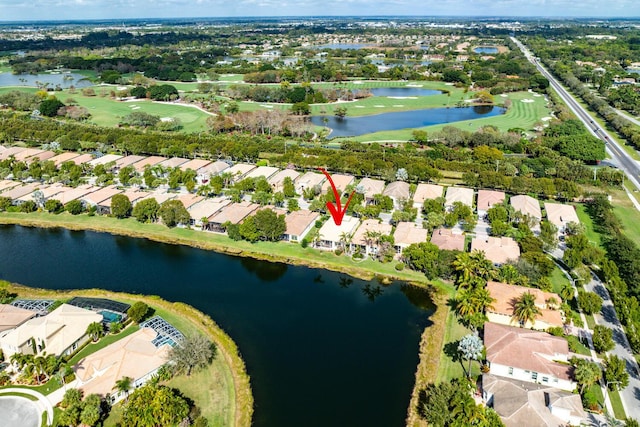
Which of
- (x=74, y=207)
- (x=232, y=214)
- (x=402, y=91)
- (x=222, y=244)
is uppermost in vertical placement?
(x=402, y=91)

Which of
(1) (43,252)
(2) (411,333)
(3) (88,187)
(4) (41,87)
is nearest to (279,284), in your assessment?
(2) (411,333)

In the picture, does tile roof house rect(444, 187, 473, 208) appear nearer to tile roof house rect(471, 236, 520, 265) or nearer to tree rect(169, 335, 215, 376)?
tile roof house rect(471, 236, 520, 265)

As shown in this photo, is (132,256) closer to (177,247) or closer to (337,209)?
(177,247)

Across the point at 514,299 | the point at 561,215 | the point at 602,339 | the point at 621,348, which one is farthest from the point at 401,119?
the point at 602,339

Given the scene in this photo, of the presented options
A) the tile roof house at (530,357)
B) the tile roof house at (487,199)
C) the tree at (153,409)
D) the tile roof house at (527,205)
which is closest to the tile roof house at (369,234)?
the tile roof house at (487,199)

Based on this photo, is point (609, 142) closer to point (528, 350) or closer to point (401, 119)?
point (401, 119)

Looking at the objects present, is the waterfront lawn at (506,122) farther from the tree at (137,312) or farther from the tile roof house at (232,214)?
the tree at (137,312)

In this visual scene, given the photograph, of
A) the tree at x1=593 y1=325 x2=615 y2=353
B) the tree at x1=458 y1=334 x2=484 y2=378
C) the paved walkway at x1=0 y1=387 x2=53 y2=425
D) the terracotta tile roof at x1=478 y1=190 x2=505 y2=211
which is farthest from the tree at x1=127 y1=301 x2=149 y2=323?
the terracotta tile roof at x1=478 y1=190 x2=505 y2=211
